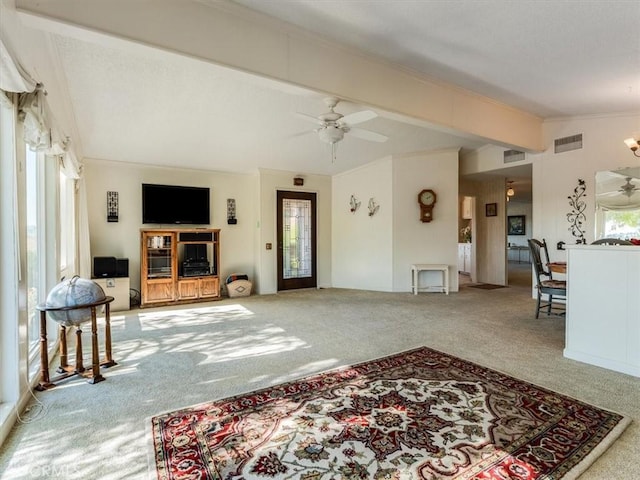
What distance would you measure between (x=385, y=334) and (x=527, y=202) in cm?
→ 1143

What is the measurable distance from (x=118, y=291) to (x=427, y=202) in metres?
5.77

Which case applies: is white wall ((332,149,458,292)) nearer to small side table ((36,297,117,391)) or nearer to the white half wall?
the white half wall

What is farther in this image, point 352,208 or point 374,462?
point 352,208

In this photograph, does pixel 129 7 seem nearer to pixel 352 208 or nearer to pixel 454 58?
pixel 454 58

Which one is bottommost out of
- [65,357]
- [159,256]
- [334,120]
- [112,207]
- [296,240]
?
[65,357]

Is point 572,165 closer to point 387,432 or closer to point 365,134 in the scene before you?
point 365,134

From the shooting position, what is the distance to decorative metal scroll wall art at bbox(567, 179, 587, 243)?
17.6ft

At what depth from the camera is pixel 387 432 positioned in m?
1.97

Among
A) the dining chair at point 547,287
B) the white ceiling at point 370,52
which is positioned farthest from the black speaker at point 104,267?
the dining chair at point 547,287

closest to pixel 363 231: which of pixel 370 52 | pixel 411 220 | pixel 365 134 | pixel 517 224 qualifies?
pixel 411 220

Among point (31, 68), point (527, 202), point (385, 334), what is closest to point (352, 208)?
point (385, 334)

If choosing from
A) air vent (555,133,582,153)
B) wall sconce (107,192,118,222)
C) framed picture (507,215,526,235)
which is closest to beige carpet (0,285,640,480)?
wall sconce (107,192,118,222)

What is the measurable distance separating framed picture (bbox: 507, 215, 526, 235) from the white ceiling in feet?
32.5

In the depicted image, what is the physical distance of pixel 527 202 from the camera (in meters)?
12.6
